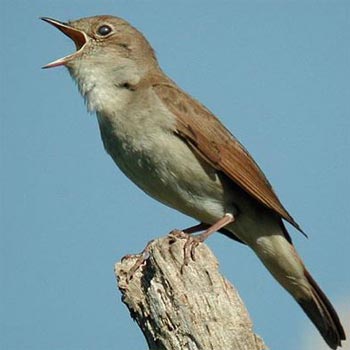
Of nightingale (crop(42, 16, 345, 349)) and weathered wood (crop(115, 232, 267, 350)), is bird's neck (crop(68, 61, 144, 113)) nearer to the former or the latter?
nightingale (crop(42, 16, 345, 349))

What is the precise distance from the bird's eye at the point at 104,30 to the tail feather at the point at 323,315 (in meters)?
3.23

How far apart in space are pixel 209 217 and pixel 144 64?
5.83ft

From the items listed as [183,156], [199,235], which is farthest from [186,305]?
[183,156]

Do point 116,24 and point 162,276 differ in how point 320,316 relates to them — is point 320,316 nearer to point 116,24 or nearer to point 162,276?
point 162,276

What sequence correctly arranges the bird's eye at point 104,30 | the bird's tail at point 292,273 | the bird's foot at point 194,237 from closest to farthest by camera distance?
1. the bird's foot at point 194,237
2. the bird's tail at point 292,273
3. the bird's eye at point 104,30

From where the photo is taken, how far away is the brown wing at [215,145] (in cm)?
812

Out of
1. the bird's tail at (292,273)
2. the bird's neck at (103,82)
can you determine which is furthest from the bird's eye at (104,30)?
the bird's tail at (292,273)

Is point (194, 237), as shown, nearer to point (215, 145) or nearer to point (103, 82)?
point (215, 145)

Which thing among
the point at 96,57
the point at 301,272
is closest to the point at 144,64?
the point at 96,57

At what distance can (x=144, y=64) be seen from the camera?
28.9 ft

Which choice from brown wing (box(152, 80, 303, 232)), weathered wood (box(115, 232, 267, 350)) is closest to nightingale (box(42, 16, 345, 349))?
brown wing (box(152, 80, 303, 232))

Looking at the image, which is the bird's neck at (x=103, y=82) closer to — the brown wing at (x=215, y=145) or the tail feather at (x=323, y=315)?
the brown wing at (x=215, y=145)

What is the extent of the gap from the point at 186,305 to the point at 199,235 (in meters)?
1.89

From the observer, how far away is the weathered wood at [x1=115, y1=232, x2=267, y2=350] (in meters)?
5.51
